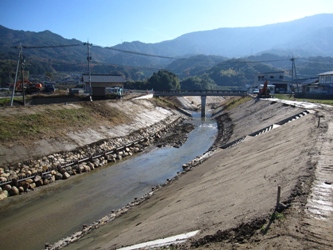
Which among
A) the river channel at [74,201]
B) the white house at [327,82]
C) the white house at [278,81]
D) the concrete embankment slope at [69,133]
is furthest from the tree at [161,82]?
the river channel at [74,201]

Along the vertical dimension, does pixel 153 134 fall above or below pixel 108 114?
below

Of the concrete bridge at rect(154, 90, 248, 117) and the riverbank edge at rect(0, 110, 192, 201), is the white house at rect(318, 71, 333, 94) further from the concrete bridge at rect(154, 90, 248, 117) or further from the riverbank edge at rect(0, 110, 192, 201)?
the riverbank edge at rect(0, 110, 192, 201)

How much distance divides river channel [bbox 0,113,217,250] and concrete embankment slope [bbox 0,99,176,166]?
3.82 metres

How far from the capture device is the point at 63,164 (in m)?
21.4

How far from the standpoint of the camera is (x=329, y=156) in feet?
40.3

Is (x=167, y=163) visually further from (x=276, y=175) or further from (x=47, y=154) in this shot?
(x=276, y=175)

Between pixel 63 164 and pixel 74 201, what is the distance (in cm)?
563

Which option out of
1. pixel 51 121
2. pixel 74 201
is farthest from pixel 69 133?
pixel 74 201

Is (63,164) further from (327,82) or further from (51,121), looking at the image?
(327,82)

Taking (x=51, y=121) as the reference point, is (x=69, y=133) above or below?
below

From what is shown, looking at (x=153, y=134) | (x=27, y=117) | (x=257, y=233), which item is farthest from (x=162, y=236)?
(x=153, y=134)

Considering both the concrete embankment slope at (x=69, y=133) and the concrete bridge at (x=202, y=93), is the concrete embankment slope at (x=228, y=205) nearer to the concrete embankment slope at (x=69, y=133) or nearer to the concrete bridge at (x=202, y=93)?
the concrete embankment slope at (x=69, y=133)

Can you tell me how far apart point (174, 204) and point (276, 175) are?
448 cm

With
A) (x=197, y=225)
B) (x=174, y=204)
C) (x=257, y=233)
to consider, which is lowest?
(x=174, y=204)
